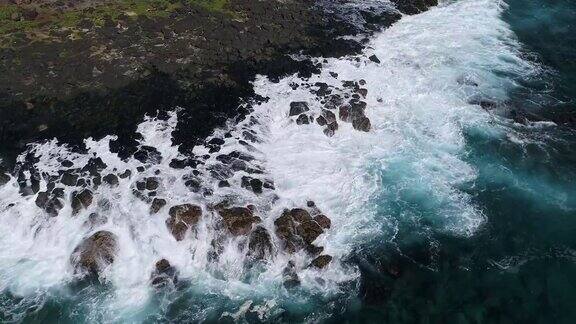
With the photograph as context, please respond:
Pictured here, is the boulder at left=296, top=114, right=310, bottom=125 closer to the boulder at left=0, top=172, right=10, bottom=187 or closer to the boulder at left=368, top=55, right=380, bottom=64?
the boulder at left=368, top=55, right=380, bottom=64

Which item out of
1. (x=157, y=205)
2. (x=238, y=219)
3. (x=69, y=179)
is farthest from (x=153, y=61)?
(x=238, y=219)

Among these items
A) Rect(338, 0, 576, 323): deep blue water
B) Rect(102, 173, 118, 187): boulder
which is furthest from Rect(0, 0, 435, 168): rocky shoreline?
Rect(338, 0, 576, 323): deep blue water

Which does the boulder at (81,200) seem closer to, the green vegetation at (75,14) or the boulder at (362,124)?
the boulder at (362,124)

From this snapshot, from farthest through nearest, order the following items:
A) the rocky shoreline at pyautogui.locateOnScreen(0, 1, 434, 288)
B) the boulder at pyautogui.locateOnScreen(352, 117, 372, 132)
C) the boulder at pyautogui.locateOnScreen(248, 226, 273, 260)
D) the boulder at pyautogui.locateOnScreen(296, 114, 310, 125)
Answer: the boulder at pyautogui.locateOnScreen(296, 114, 310, 125) → the boulder at pyautogui.locateOnScreen(352, 117, 372, 132) → the rocky shoreline at pyautogui.locateOnScreen(0, 1, 434, 288) → the boulder at pyautogui.locateOnScreen(248, 226, 273, 260)

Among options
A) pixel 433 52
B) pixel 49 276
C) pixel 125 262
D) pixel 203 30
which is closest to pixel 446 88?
pixel 433 52

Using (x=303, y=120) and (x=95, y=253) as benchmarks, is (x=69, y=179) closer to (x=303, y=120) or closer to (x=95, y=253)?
(x=95, y=253)

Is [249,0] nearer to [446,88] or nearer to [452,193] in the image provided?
[446,88]
